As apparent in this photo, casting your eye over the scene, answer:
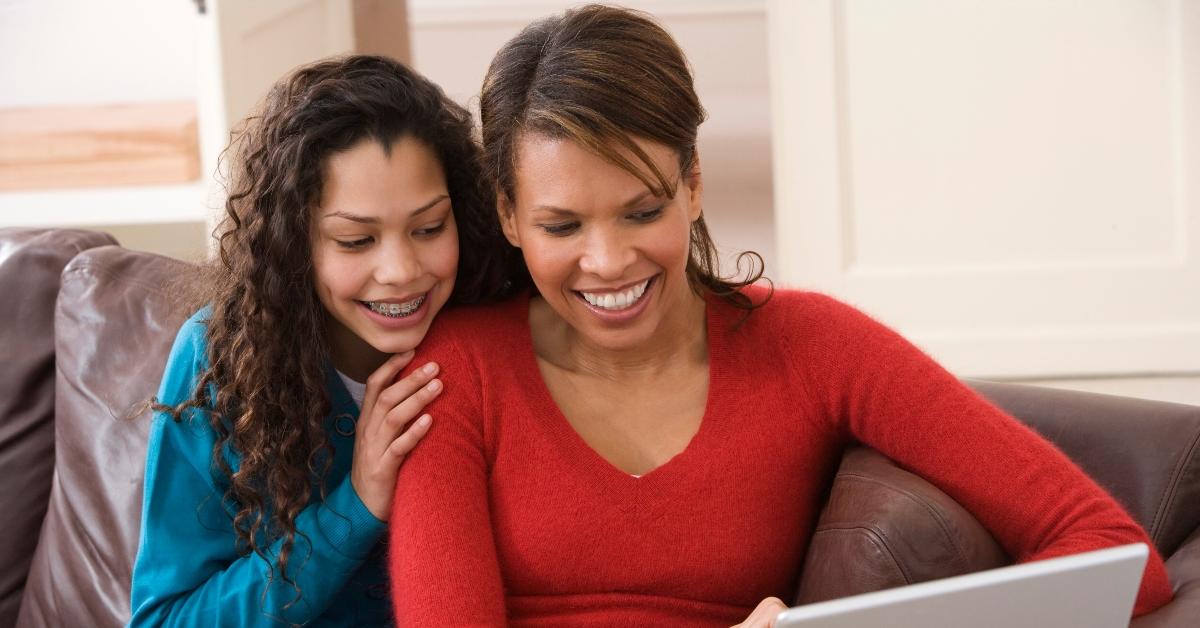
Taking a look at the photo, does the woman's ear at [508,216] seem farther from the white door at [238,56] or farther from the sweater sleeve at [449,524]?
the white door at [238,56]

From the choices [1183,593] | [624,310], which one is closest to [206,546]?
[624,310]

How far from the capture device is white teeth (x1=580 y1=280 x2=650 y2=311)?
142cm

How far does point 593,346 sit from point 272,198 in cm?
41

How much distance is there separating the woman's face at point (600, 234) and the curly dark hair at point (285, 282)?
0.17 meters

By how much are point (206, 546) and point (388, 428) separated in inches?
11.4

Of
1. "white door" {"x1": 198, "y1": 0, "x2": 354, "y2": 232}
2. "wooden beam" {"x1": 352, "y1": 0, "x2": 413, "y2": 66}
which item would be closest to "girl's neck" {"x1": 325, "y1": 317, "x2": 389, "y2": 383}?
"white door" {"x1": 198, "y1": 0, "x2": 354, "y2": 232}

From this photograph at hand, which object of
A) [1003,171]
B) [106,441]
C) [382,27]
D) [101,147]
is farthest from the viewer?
[382,27]

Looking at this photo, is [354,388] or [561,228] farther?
[354,388]

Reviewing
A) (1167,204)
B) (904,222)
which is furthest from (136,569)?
(1167,204)

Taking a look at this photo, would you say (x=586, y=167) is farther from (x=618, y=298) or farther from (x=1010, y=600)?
(x=1010, y=600)

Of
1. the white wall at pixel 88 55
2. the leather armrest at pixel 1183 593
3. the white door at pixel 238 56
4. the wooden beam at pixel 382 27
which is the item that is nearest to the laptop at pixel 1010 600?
the leather armrest at pixel 1183 593

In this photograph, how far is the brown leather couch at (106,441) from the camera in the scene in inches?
59.2

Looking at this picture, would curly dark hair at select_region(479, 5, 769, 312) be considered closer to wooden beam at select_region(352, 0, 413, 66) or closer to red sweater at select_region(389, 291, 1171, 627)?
red sweater at select_region(389, 291, 1171, 627)

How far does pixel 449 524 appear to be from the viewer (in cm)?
137
